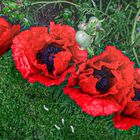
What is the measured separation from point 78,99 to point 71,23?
576 mm

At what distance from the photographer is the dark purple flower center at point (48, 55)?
1.46 metres

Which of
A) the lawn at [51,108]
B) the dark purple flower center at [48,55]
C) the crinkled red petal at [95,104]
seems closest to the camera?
the crinkled red petal at [95,104]

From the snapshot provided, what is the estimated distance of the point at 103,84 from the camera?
4.67 ft

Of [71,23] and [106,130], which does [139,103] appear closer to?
[106,130]

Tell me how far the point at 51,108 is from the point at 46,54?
334mm

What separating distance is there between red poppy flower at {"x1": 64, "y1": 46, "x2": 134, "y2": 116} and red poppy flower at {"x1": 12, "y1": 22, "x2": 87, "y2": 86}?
51mm

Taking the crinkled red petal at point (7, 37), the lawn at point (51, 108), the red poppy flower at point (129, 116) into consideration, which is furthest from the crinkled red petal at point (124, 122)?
the crinkled red petal at point (7, 37)

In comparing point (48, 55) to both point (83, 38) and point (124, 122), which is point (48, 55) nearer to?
point (83, 38)

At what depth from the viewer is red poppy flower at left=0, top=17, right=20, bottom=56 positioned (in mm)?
1526

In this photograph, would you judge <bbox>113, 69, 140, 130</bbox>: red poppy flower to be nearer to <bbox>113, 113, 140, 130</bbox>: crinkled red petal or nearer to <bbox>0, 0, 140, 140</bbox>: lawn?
<bbox>113, 113, 140, 130</bbox>: crinkled red petal

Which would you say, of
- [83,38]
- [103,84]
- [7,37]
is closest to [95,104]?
[103,84]

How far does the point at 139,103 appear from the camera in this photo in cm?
142

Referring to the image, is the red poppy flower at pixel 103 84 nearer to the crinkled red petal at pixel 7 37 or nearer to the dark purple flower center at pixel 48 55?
the dark purple flower center at pixel 48 55

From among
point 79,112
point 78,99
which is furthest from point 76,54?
point 79,112
